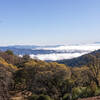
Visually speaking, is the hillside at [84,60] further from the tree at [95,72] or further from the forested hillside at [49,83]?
the forested hillside at [49,83]

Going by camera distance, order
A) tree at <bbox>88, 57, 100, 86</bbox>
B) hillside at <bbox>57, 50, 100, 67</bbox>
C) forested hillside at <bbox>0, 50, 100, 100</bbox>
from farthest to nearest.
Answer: hillside at <bbox>57, 50, 100, 67</bbox> → tree at <bbox>88, 57, 100, 86</bbox> → forested hillside at <bbox>0, 50, 100, 100</bbox>

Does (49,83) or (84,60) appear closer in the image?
(49,83)

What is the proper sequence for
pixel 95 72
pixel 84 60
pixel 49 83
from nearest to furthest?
pixel 49 83, pixel 95 72, pixel 84 60

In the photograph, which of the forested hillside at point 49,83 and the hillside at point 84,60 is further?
the hillside at point 84,60

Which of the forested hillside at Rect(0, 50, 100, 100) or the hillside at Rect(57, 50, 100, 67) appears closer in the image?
the forested hillside at Rect(0, 50, 100, 100)

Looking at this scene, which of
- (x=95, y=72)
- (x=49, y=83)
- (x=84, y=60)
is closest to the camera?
(x=49, y=83)

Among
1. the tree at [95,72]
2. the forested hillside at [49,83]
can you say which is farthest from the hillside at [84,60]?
the forested hillside at [49,83]

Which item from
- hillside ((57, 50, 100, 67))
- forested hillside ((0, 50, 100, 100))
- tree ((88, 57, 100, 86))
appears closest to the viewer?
forested hillside ((0, 50, 100, 100))

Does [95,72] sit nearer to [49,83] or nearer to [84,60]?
[49,83]

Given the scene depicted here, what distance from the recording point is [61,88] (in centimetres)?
2384

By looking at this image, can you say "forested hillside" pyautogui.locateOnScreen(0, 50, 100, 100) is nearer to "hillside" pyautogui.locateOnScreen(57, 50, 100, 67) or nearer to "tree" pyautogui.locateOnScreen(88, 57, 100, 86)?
"tree" pyautogui.locateOnScreen(88, 57, 100, 86)

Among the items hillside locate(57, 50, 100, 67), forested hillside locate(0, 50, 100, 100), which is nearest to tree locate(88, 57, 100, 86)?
forested hillside locate(0, 50, 100, 100)

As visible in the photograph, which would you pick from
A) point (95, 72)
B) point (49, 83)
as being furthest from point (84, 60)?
point (49, 83)

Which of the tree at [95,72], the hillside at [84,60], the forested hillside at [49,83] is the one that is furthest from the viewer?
the hillside at [84,60]
